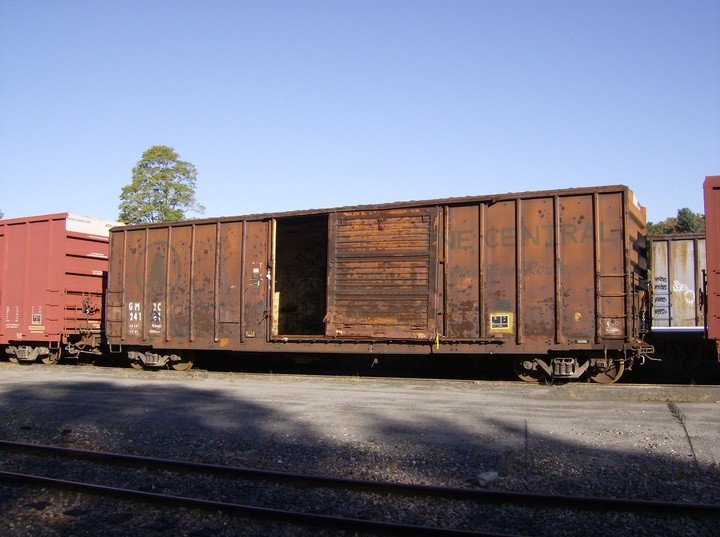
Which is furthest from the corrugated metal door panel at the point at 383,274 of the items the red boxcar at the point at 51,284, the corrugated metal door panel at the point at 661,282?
the red boxcar at the point at 51,284

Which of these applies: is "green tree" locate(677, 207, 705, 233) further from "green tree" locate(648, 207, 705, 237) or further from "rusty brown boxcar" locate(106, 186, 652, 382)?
"rusty brown boxcar" locate(106, 186, 652, 382)

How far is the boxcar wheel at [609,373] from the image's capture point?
1193 cm

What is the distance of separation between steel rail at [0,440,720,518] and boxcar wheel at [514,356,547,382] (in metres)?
6.86

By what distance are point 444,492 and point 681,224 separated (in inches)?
2101

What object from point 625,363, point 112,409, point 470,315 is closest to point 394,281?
point 470,315

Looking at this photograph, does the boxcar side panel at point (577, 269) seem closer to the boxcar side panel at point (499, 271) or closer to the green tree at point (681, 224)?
the boxcar side panel at point (499, 271)

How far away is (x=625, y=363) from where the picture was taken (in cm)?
1208

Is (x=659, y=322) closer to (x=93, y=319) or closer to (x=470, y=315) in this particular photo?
(x=470, y=315)

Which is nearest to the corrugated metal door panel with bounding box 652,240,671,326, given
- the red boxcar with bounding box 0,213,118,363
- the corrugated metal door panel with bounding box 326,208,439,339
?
the corrugated metal door panel with bounding box 326,208,439,339

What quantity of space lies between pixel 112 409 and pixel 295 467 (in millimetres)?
4553

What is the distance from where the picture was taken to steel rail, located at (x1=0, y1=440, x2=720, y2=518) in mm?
5188

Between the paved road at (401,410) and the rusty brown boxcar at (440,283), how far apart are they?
35.0 inches

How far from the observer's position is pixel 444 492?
18.6ft

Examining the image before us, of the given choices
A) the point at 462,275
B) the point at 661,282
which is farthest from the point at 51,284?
the point at 661,282
